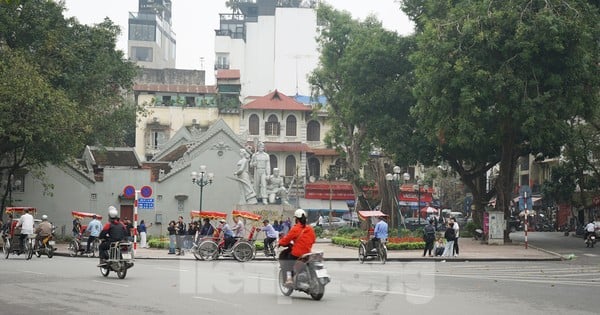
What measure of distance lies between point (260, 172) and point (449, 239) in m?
17.6

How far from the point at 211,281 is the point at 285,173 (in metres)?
63.3

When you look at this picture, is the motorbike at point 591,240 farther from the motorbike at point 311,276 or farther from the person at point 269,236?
the motorbike at point 311,276

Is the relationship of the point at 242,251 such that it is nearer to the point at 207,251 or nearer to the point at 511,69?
the point at 207,251

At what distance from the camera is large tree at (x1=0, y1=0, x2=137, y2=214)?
41.8 m

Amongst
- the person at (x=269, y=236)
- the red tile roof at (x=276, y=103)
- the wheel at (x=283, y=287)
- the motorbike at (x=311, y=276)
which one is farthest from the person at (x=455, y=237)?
the red tile roof at (x=276, y=103)

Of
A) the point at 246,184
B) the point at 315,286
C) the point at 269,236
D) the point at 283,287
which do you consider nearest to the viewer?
the point at 315,286

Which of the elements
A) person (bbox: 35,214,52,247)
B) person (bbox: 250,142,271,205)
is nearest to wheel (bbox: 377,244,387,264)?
person (bbox: 35,214,52,247)

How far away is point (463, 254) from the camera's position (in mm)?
36625

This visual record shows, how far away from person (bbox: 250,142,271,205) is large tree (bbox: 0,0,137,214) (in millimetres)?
9033

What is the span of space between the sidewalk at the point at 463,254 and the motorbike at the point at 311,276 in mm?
17148

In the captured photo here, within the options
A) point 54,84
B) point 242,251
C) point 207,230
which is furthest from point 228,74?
point 242,251

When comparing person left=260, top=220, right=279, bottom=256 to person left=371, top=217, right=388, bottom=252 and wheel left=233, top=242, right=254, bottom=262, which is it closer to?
wheel left=233, top=242, right=254, bottom=262

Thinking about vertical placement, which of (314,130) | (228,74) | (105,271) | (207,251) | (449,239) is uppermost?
(228,74)

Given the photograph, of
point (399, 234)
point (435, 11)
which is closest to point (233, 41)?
point (435, 11)
